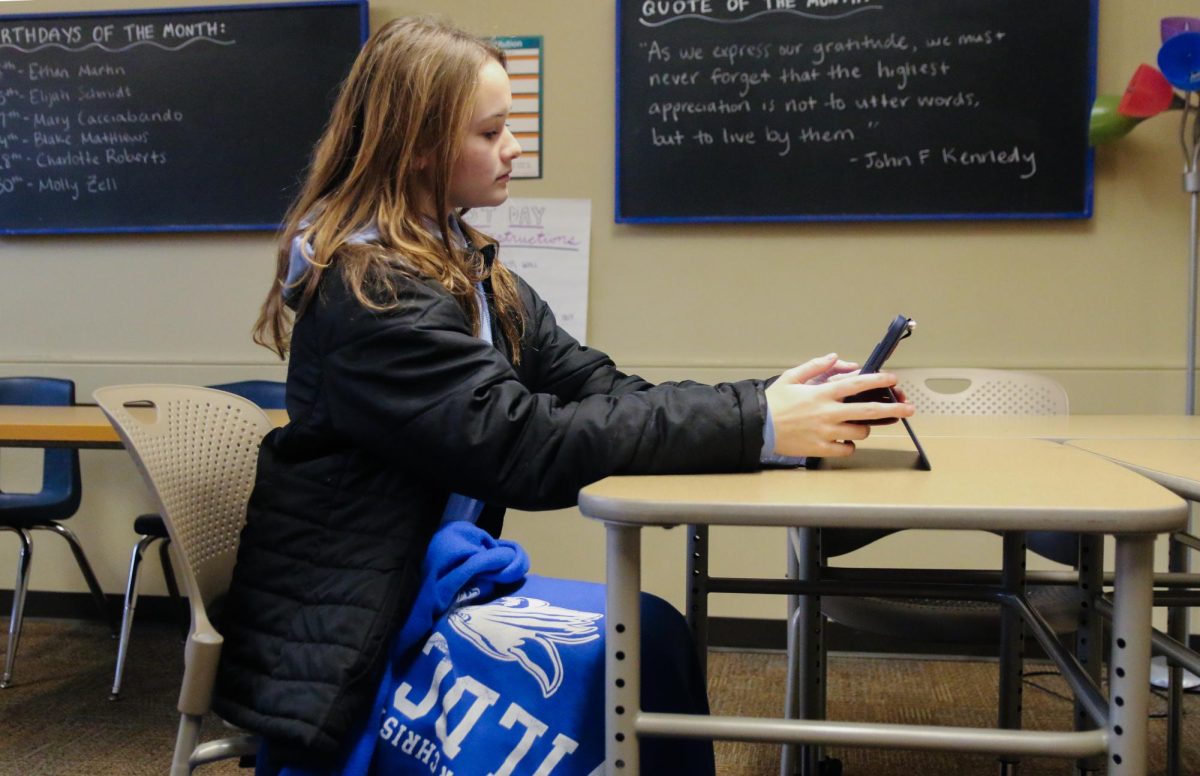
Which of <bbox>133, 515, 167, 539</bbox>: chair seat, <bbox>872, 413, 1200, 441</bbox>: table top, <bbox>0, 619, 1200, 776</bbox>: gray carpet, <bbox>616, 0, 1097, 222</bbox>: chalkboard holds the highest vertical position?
<bbox>616, 0, 1097, 222</bbox>: chalkboard

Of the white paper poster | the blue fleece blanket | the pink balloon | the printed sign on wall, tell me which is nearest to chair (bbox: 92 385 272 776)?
the blue fleece blanket

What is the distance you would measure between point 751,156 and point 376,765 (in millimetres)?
2228

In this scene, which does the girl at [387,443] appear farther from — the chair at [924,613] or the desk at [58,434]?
the desk at [58,434]

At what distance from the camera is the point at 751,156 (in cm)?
284

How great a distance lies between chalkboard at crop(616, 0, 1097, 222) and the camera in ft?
8.84

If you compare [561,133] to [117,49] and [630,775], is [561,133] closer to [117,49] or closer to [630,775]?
[117,49]

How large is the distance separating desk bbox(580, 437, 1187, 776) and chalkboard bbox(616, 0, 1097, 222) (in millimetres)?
1997

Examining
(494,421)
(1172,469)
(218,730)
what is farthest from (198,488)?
(218,730)

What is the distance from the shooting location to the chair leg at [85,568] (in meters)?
Answer: 2.67

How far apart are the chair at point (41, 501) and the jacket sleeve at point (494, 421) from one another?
2.05m

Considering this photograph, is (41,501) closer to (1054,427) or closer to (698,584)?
(698,584)

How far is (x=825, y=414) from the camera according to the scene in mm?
980

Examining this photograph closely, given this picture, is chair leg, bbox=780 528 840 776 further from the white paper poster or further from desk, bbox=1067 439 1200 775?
the white paper poster

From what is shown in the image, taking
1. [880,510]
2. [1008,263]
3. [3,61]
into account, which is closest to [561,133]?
[1008,263]
